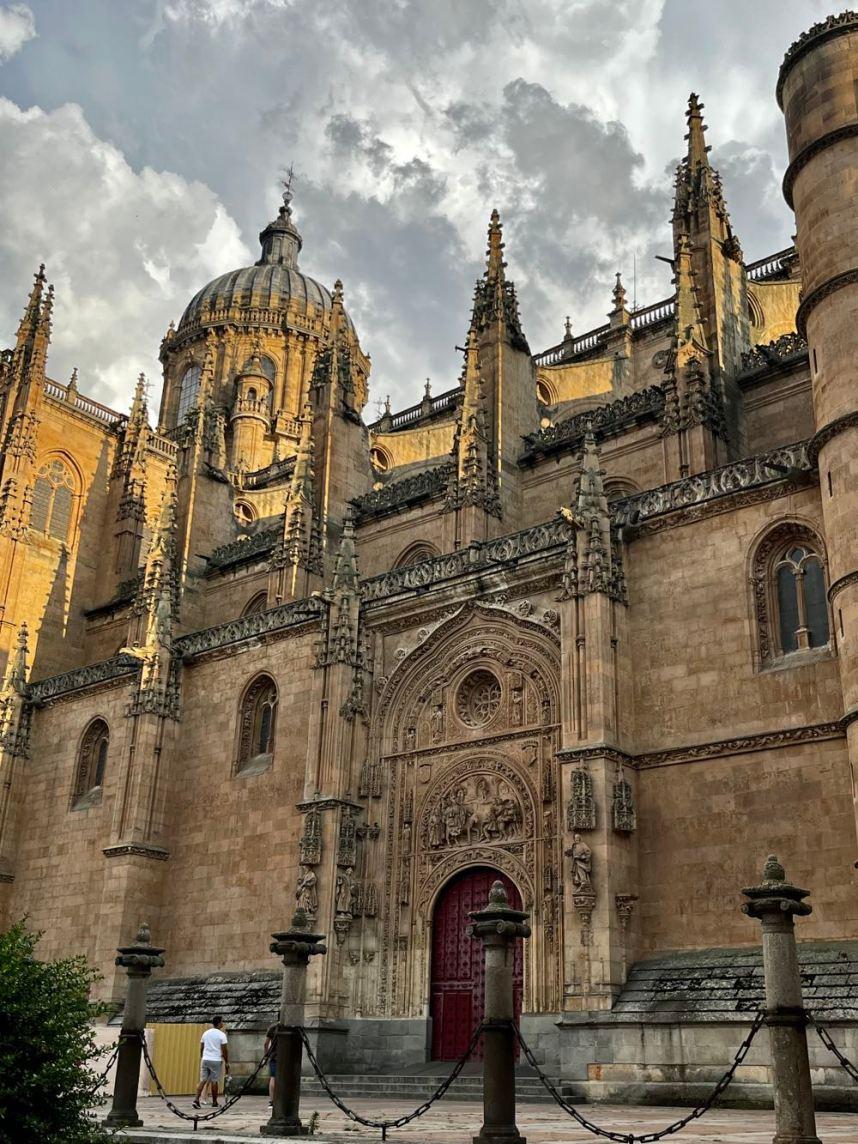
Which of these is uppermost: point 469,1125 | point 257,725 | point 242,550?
point 242,550

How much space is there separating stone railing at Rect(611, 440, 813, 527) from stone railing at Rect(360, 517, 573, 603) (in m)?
1.20

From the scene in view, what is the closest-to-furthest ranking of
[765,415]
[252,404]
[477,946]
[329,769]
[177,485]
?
1. [477,946]
2. [329,769]
3. [765,415]
4. [177,485]
5. [252,404]

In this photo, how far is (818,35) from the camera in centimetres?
2006

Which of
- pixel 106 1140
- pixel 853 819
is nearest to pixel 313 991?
pixel 853 819

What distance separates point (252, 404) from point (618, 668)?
3640cm

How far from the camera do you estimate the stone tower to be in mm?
17031

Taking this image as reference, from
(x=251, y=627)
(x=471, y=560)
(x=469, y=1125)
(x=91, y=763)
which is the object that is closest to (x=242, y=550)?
(x=91, y=763)

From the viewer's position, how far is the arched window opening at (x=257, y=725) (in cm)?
2600

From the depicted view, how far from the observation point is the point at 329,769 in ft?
75.4

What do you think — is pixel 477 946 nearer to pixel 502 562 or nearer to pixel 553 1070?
pixel 553 1070

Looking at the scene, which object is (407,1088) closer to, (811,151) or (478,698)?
(478,698)

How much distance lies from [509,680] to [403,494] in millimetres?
11174

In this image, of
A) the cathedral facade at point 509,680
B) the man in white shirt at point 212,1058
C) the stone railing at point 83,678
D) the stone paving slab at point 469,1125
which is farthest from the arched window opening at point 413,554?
the stone paving slab at point 469,1125

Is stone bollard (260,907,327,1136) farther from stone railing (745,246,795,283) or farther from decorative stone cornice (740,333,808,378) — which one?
stone railing (745,246,795,283)
